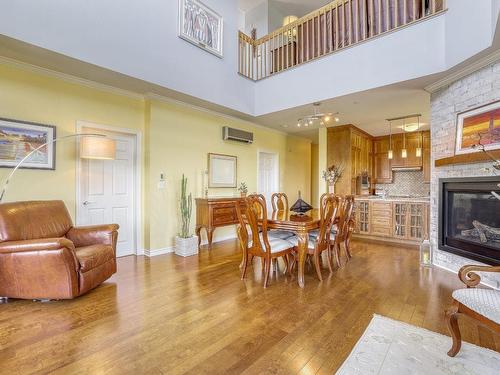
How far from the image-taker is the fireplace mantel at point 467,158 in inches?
111

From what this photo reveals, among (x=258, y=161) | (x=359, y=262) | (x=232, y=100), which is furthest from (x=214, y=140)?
(x=359, y=262)

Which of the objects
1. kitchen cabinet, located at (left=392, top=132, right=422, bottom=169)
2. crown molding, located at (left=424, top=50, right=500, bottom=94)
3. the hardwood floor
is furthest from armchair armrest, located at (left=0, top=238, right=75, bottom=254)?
kitchen cabinet, located at (left=392, top=132, right=422, bottom=169)

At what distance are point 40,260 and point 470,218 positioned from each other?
15.9 ft

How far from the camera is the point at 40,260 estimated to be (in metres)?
2.39

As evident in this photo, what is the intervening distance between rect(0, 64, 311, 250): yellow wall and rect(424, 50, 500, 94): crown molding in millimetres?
3463

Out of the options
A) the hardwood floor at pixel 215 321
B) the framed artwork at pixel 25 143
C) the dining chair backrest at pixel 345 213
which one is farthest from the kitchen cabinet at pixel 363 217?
the framed artwork at pixel 25 143

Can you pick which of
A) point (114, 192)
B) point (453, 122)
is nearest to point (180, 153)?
point (114, 192)

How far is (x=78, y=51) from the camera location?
2898mm

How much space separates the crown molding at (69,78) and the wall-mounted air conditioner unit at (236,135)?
168cm

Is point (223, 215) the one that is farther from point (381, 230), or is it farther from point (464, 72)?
point (464, 72)

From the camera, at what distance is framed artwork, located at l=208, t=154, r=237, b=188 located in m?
5.07

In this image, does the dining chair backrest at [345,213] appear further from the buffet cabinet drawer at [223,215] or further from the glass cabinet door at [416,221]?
the glass cabinet door at [416,221]

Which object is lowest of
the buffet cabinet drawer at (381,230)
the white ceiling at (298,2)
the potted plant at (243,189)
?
the buffet cabinet drawer at (381,230)

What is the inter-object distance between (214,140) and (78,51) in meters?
2.63
